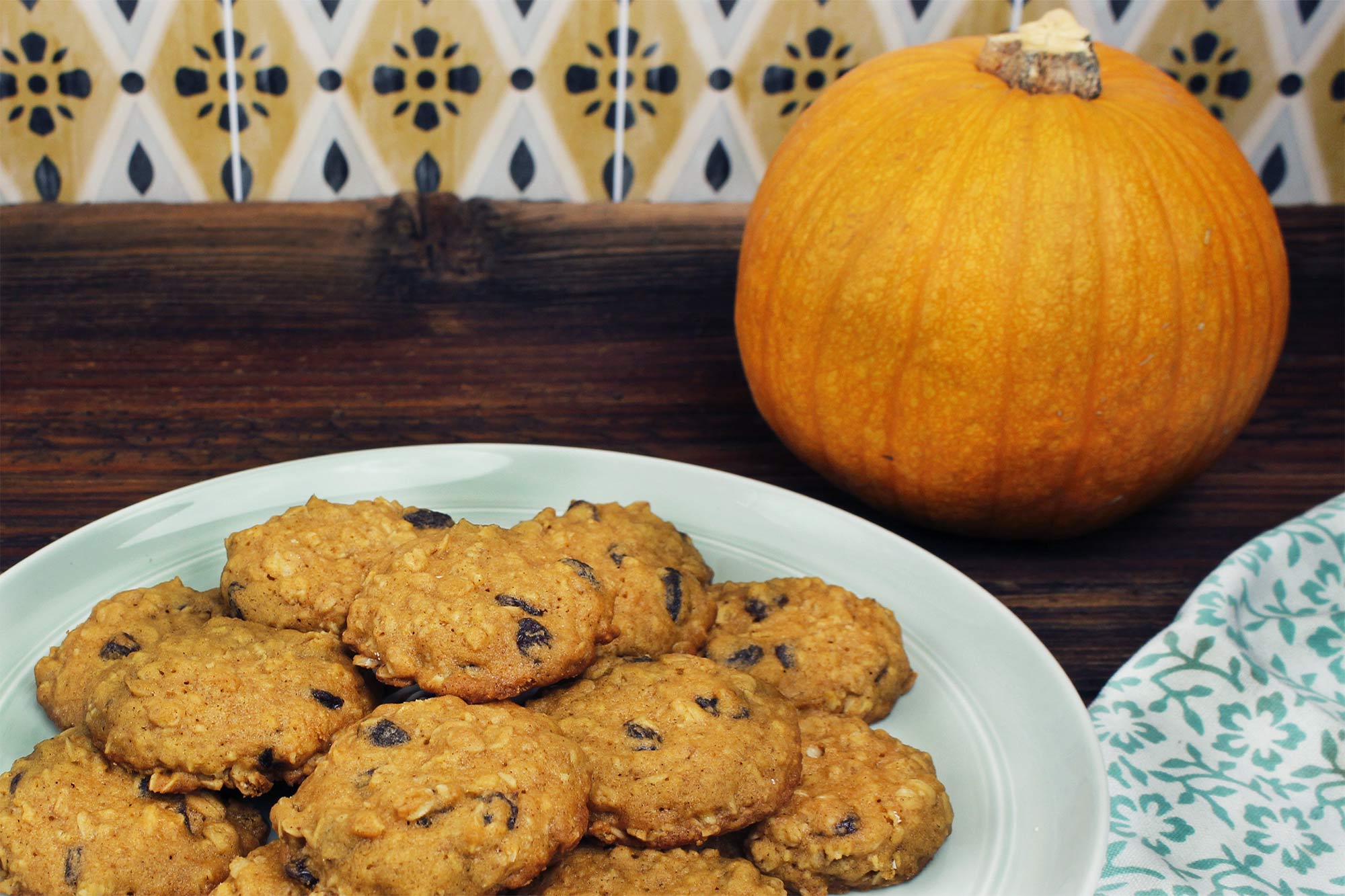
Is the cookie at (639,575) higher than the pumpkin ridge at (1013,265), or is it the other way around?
the pumpkin ridge at (1013,265)

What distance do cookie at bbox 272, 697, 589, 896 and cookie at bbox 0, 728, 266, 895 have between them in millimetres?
70

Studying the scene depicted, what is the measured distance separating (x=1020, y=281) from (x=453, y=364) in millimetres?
826

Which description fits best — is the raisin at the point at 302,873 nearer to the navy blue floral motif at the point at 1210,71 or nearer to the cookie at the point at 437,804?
the cookie at the point at 437,804

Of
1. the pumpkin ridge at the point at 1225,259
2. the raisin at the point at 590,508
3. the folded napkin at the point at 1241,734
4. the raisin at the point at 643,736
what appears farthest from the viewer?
the pumpkin ridge at the point at 1225,259

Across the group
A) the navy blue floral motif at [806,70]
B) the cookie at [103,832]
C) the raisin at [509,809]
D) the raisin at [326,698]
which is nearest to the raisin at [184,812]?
the cookie at [103,832]

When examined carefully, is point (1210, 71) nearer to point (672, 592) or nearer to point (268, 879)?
point (672, 592)

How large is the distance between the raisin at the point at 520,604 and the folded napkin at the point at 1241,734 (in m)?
0.48

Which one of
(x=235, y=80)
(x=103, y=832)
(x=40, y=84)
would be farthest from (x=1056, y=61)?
(x=40, y=84)

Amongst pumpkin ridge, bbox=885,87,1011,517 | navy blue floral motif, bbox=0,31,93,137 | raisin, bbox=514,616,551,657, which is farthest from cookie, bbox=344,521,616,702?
navy blue floral motif, bbox=0,31,93,137

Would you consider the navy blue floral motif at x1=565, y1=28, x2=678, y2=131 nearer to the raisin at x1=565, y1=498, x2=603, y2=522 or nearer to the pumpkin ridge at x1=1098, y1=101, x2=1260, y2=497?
the pumpkin ridge at x1=1098, y1=101, x2=1260, y2=497

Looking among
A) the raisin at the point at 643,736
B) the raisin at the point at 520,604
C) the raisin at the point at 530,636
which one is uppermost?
the raisin at the point at 520,604

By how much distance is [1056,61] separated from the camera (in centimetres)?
129

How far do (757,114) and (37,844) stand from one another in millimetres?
1551

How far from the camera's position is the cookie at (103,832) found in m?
0.88
